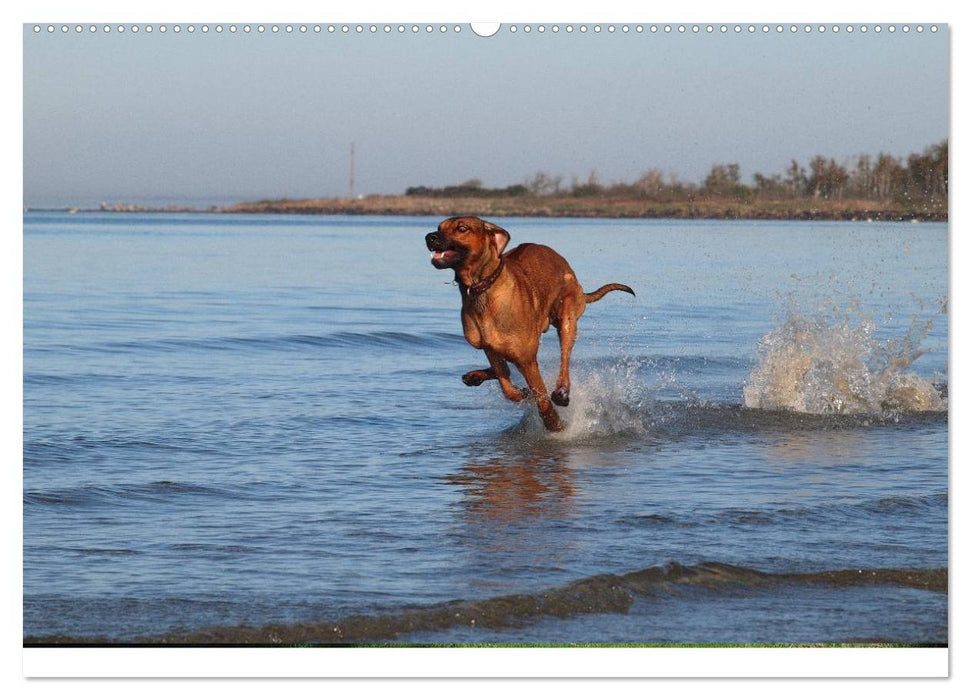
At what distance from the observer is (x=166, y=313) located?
20.7 m

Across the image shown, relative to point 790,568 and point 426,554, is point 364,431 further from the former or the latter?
point 790,568

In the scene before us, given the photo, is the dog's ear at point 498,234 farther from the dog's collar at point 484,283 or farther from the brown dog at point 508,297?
the dog's collar at point 484,283

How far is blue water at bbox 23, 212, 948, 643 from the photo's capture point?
6.70 meters

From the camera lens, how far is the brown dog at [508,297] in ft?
28.3

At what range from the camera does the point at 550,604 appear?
6684 millimetres

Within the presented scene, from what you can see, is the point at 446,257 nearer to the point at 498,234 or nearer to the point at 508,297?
the point at 498,234

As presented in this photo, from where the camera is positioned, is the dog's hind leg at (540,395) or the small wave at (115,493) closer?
the small wave at (115,493)

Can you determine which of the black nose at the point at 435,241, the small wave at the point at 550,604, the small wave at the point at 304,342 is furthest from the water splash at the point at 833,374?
the small wave at the point at 304,342

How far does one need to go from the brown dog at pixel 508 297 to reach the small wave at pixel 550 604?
239 centimetres

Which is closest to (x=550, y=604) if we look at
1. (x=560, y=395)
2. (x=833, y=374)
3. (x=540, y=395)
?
(x=560, y=395)

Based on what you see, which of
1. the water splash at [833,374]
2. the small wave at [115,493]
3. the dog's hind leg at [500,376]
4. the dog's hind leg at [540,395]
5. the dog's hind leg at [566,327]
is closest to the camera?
the small wave at [115,493]

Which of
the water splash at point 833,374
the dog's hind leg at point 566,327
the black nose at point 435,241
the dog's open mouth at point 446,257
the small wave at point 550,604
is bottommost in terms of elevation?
the small wave at point 550,604

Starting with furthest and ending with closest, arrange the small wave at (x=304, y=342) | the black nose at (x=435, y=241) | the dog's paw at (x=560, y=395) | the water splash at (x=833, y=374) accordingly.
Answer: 1. the small wave at (x=304, y=342)
2. the water splash at (x=833, y=374)
3. the dog's paw at (x=560, y=395)
4. the black nose at (x=435, y=241)

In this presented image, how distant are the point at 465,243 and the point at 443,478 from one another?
6.00ft
